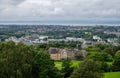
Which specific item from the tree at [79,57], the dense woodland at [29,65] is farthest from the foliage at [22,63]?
the tree at [79,57]

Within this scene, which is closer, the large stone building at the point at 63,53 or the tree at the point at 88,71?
the tree at the point at 88,71

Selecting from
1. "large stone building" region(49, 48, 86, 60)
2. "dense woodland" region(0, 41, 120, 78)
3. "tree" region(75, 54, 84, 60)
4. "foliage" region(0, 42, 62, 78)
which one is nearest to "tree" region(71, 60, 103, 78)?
"dense woodland" region(0, 41, 120, 78)

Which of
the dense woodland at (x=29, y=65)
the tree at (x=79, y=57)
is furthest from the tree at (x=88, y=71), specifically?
the tree at (x=79, y=57)

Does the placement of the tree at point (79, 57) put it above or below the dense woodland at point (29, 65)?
below

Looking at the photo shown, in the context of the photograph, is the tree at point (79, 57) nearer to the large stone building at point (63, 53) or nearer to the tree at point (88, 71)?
the large stone building at point (63, 53)

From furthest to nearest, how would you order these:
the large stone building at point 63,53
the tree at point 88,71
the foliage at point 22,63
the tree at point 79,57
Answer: the large stone building at point 63,53 < the tree at point 79,57 < the tree at point 88,71 < the foliage at point 22,63

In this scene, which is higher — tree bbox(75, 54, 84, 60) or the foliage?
the foliage

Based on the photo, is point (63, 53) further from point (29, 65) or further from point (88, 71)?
point (29, 65)

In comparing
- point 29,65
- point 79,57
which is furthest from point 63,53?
point 29,65

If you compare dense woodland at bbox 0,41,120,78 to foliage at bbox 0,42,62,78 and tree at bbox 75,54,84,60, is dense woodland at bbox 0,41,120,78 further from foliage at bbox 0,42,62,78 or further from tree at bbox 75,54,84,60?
tree at bbox 75,54,84,60

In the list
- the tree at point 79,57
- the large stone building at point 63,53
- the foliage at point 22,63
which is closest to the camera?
the foliage at point 22,63

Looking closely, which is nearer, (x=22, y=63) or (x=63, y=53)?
(x=22, y=63)

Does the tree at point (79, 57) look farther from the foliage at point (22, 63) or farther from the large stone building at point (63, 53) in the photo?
the foliage at point (22, 63)

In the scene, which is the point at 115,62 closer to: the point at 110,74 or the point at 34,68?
the point at 110,74
